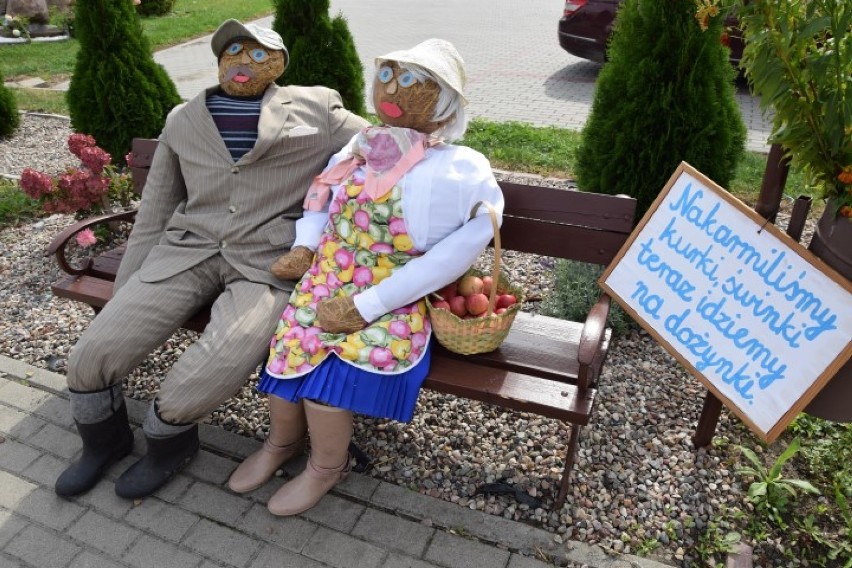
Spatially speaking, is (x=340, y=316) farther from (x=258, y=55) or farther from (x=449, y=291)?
(x=258, y=55)

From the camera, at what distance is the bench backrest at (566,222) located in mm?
2832

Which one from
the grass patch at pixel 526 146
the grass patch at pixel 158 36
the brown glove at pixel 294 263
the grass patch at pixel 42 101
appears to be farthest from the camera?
the grass patch at pixel 158 36

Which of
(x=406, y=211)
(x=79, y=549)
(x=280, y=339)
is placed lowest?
(x=79, y=549)

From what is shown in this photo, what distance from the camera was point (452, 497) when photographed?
2732 millimetres

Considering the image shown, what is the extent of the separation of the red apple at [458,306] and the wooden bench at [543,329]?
185 mm

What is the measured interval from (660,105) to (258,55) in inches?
77.8

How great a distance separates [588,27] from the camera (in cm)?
887

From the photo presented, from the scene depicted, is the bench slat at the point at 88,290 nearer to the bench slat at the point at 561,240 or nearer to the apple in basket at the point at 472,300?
the apple in basket at the point at 472,300

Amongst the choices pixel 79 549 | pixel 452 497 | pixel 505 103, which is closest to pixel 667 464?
pixel 452 497

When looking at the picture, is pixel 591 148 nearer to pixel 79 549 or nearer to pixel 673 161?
pixel 673 161

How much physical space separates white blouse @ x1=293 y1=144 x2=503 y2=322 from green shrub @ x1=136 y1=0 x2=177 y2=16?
1342 centimetres

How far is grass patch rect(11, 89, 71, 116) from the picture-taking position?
7699 mm

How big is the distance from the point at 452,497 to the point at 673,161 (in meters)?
2.11

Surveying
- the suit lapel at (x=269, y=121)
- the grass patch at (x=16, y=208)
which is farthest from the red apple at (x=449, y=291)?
the grass patch at (x=16, y=208)
